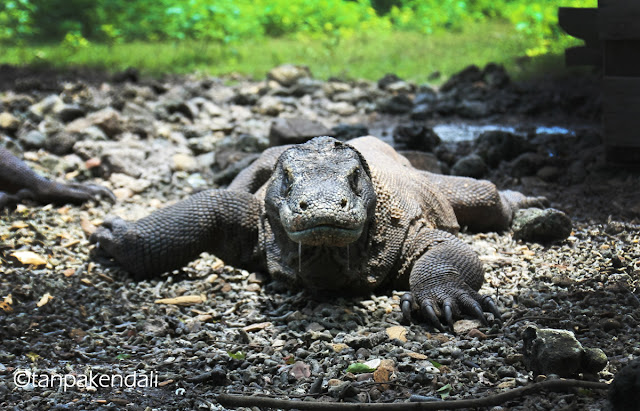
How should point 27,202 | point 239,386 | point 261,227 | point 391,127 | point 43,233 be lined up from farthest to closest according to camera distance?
point 391,127 → point 27,202 → point 43,233 → point 261,227 → point 239,386

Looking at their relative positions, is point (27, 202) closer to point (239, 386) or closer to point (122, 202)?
point (122, 202)

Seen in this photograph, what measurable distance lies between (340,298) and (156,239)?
139 cm

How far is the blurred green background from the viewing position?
12703 millimetres

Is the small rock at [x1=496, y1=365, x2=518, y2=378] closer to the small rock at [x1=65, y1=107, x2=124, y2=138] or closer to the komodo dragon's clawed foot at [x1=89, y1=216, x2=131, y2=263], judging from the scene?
the komodo dragon's clawed foot at [x1=89, y1=216, x2=131, y2=263]

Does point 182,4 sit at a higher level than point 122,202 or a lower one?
higher

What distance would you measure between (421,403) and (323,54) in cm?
1146

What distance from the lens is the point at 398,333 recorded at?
3.90 m

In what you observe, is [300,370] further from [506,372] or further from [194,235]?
[194,235]

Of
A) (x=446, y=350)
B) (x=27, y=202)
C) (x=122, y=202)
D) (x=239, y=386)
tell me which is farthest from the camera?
(x=122, y=202)

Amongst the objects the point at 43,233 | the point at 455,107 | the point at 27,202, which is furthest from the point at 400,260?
the point at 455,107

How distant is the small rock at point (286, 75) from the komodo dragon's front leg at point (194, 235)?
6.07 metres

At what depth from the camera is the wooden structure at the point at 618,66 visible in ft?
18.7

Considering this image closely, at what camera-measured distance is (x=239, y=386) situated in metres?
A: 3.33

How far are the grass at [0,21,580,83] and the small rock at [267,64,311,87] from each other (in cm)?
86
